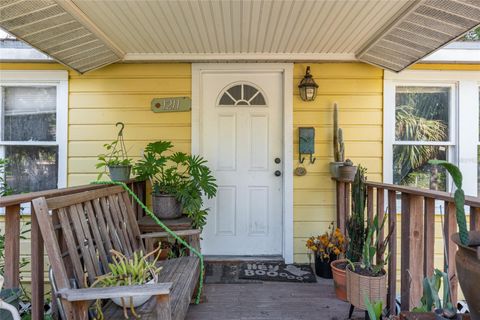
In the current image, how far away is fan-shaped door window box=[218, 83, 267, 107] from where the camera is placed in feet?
11.2

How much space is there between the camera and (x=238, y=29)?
2.59 metres

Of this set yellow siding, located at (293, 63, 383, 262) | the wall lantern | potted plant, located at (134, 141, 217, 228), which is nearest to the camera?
potted plant, located at (134, 141, 217, 228)

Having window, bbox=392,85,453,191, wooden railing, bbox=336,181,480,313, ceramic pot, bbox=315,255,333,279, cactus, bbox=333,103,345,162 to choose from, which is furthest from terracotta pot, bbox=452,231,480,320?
window, bbox=392,85,453,191

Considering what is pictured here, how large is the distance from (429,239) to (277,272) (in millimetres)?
1547

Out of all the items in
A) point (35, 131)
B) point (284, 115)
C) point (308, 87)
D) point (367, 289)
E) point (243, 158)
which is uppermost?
point (308, 87)

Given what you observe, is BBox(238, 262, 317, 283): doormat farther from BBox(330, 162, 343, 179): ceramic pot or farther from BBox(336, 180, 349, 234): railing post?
BBox(330, 162, 343, 179): ceramic pot

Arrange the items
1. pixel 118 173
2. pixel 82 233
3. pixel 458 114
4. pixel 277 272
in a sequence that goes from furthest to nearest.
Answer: pixel 458 114, pixel 277 272, pixel 118 173, pixel 82 233

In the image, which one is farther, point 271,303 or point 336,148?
point 336,148

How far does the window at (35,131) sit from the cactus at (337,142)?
2925 millimetres

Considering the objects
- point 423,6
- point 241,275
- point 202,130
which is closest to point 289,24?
point 423,6

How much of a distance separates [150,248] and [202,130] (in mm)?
1430

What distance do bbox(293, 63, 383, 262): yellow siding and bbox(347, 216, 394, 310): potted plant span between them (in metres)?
1.13

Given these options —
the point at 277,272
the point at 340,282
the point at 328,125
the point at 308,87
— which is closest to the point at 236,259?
the point at 277,272

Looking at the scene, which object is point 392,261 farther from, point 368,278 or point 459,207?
point 459,207
